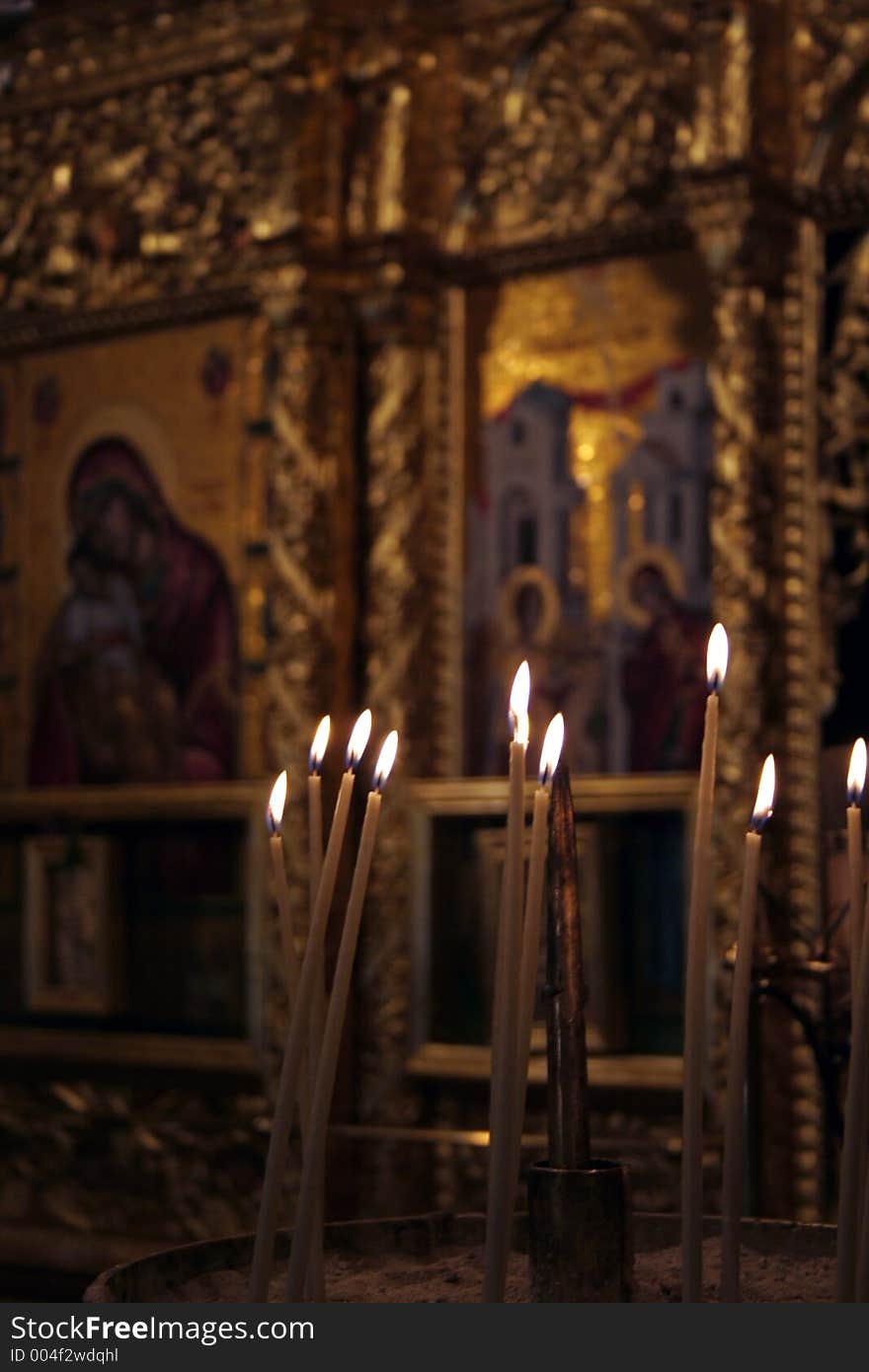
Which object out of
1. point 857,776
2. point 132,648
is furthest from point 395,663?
point 857,776

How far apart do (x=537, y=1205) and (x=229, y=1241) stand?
0.80 feet

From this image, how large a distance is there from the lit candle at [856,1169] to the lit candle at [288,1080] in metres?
0.31

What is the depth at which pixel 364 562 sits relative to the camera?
551 cm

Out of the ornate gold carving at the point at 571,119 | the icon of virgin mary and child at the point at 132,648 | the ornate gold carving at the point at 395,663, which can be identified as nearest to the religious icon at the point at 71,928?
the icon of virgin mary and child at the point at 132,648

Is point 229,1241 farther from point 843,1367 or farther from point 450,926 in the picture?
point 450,926

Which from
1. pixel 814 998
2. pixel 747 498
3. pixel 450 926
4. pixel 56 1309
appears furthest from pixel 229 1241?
pixel 450 926

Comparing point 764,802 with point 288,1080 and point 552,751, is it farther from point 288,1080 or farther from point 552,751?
point 288,1080

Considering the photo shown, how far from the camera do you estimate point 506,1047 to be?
3.95 feet

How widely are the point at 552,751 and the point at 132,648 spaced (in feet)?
14.9

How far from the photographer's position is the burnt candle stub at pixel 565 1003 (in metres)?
1.22

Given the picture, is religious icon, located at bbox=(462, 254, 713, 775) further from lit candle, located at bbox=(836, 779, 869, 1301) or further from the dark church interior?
lit candle, located at bbox=(836, 779, 869, 1301)

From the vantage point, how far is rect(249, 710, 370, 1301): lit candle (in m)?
1.17

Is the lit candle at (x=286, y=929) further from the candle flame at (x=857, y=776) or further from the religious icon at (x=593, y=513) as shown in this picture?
the religious icon at (x=593, y=513)

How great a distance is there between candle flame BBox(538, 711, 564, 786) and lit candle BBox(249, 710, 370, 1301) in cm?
13
